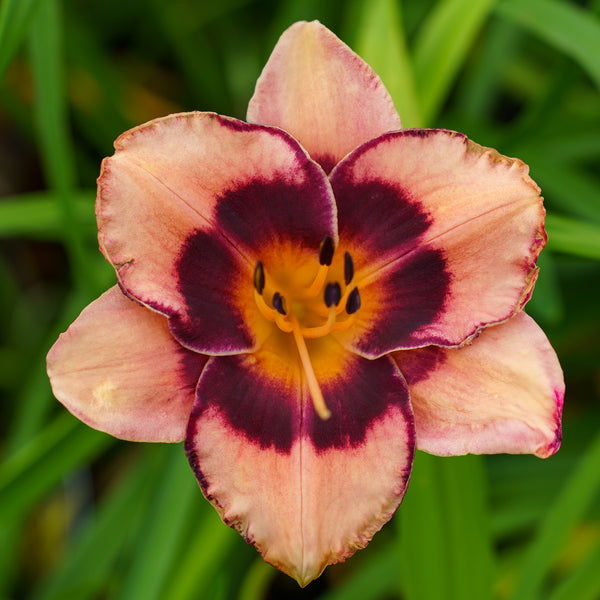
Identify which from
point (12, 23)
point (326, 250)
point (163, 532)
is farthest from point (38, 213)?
point (326, 250)

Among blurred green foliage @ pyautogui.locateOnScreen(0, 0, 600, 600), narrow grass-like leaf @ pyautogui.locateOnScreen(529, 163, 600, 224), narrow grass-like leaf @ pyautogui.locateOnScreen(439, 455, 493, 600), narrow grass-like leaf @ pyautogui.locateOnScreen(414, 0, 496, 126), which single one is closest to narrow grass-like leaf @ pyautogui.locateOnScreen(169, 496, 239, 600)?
blurred green foliage @ pyautogui.locateOnScreen(0, 0, 600, 600)

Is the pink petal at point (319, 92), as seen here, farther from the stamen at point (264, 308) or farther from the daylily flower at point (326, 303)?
the stamen at point (264, 308)

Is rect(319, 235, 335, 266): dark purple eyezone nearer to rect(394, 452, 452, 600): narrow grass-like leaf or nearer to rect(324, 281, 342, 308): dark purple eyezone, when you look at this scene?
rect(324, 281, 342, 308): dark purple eyezone

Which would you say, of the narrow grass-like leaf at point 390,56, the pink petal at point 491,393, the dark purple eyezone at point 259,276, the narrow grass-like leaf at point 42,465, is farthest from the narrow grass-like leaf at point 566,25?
the narrow grass-like leaf at point 42,465

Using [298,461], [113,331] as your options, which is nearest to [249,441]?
[298,461]

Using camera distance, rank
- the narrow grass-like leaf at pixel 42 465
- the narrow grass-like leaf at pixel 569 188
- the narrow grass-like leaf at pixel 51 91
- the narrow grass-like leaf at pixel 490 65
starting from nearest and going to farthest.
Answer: the narrow grass-like leaf at pixel 42 465, the narrow grass-like leaf at pixel 51 91, the narrow grass-like leaf at pixel 569 188, the narrow grass-like leaf at pixel 490 65
